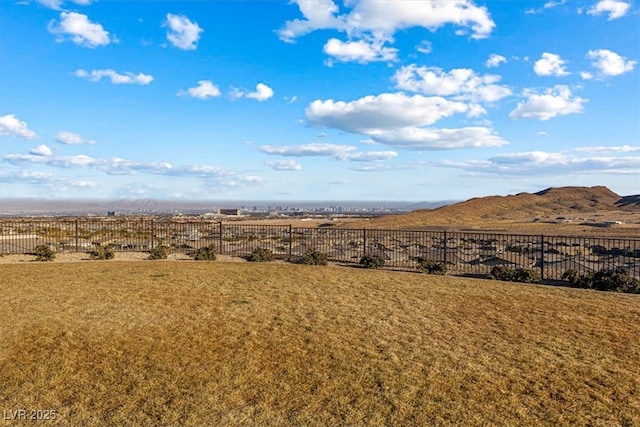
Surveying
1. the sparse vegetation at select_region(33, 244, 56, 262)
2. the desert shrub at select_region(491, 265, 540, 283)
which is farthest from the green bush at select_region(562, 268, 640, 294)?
the sparse vegetation at select_region(33, 244, 56, 262)

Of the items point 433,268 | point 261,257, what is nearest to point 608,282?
point 433,268

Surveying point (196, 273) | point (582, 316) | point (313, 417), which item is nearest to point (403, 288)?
point (582, 316)

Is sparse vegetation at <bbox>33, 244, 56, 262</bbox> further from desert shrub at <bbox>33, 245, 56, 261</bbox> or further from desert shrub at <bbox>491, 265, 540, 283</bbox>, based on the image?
desert shrub at <bbox>491, 265, 540, 283</bbox>

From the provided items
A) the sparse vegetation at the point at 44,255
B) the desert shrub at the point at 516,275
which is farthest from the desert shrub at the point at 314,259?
the sparse vegetation at the point at 44,255

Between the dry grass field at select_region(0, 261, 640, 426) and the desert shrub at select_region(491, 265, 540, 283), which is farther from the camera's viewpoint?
the desert shrub at select_region(491, 265, 540, 283)

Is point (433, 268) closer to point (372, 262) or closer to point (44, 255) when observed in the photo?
point (372, 262)

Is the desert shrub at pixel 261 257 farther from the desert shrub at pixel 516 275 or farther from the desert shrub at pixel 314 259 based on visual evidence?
the desert shrub at pixel 516 275

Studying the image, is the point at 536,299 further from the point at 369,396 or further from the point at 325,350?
the point at 369,396
